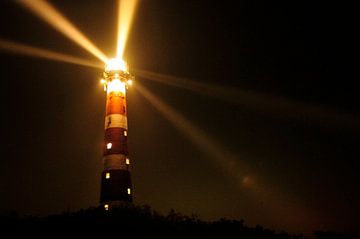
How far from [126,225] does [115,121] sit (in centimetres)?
1542

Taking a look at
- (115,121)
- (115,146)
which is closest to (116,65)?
(115,121)

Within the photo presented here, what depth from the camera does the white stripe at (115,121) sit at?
34250mm

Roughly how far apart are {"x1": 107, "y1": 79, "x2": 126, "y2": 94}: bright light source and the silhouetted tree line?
14803 millimetres

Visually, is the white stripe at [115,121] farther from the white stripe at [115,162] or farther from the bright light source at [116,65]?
the bright light source at [116,65]

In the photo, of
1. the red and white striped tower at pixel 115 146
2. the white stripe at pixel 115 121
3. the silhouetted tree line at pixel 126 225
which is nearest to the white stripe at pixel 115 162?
the red and white striped tower at pixel 115 146

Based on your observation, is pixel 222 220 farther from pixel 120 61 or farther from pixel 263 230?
pixel 120 61

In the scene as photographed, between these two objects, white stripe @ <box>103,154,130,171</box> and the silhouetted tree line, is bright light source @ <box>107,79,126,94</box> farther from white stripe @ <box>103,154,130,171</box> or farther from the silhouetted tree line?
the silhouetted tree line

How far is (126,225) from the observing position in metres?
19.9

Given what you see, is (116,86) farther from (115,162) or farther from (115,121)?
(115,162)

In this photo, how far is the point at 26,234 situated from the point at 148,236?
5238mm

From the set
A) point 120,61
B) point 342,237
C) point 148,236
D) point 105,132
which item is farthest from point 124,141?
point 342,237

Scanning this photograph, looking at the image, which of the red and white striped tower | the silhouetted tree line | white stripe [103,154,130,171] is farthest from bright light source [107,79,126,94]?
the silhouetted tree line

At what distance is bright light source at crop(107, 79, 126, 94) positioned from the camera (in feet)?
121

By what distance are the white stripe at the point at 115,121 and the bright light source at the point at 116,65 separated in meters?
5.99
